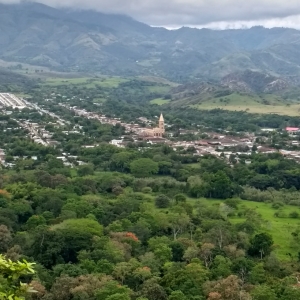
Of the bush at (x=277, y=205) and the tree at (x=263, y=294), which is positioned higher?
the tree at (x=263, y=294)

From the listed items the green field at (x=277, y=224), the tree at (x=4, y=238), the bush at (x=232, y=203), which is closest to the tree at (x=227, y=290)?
the green field at (x=277, y=224)

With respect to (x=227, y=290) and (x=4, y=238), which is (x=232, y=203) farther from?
(x=4, y=238)

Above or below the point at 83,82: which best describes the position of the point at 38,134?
below

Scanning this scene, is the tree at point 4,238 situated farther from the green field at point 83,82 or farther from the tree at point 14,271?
the green field at point 83,82

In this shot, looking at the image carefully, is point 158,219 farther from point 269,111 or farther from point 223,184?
point 269,111

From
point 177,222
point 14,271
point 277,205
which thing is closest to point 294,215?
point 277,205

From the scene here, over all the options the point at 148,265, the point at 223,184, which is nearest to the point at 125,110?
the point at 223,184
